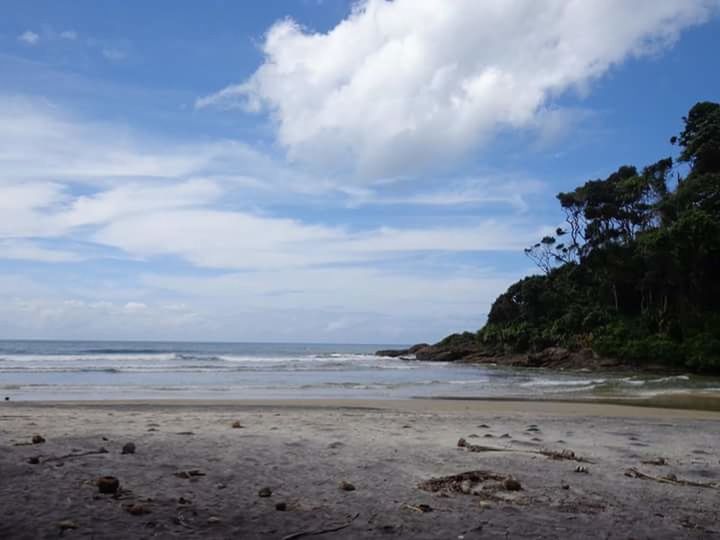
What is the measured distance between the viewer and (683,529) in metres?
4.84

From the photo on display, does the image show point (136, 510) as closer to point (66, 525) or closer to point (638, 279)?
point (66, 525)

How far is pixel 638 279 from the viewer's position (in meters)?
50.0

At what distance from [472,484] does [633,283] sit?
4954cm

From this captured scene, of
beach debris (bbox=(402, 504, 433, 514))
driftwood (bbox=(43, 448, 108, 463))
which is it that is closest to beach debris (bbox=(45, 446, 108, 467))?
driftwood (bbox=(43, 448, 108, 463))

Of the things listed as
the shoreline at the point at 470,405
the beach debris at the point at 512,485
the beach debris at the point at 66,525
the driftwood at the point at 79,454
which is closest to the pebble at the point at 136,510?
Result: the beach debris at the point at 66,525

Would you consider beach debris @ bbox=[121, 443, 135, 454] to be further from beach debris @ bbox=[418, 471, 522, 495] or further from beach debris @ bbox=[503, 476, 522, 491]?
beach debris @ bbox=[503, 476, 522, 491]

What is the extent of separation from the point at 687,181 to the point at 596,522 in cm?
4813

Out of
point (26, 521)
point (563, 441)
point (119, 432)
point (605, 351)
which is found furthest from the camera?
point (605, 351)

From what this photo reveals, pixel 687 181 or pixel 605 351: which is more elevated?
pixel 687 181

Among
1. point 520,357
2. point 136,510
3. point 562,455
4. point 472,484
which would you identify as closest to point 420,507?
point 472,484

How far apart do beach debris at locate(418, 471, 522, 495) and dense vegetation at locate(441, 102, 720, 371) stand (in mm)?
38257

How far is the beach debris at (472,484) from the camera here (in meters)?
5.75

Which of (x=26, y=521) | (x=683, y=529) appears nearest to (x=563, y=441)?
(x=683, y=529)

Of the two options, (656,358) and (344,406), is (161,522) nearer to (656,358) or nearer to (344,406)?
(344,406)
